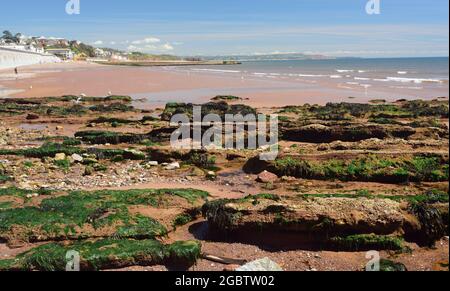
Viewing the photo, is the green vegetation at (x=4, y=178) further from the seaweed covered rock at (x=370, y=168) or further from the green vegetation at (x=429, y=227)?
the green vegetation at (x=429, y=227)

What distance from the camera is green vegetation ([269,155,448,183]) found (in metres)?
9.80

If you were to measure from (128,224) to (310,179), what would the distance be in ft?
15.4

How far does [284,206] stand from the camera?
7316 mm

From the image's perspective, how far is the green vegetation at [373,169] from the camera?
9.80 m

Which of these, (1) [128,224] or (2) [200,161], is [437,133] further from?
(1) [128,224]

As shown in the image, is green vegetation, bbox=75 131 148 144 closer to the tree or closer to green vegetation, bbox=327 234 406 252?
green vegetation, bbox=327 234 406 252

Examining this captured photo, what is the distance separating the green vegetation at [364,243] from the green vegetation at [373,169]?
3.20m

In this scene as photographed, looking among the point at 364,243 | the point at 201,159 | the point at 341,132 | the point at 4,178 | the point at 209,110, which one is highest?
the point at 209,110

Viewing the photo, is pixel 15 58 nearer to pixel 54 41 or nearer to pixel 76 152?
pixel 76 152

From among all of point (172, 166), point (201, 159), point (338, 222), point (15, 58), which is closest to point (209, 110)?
point (201, 159)

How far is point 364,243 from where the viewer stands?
22.7 feet

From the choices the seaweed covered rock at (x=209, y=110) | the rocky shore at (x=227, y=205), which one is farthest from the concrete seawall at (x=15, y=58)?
the rocky shore at (x=227, y=205)

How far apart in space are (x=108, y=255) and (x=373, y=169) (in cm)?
641

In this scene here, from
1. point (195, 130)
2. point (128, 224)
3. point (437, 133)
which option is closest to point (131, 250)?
point (128, 224)
